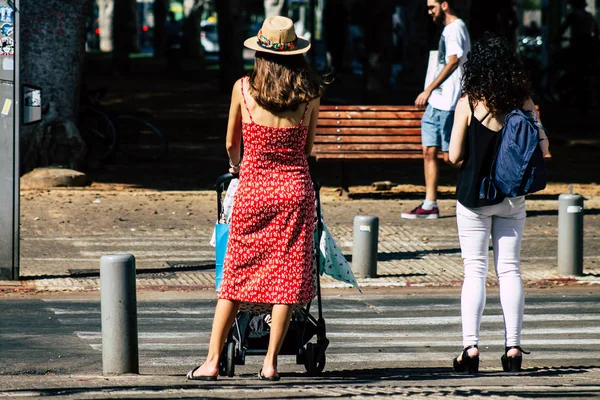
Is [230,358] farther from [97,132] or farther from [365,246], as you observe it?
[97,132]

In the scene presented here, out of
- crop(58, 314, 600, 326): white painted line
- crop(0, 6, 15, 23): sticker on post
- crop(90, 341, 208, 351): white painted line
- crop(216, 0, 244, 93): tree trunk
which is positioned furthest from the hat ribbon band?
crop(216, 0, 244, 93): tree trunk

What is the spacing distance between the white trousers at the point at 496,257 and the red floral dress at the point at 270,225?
1008 millimetres

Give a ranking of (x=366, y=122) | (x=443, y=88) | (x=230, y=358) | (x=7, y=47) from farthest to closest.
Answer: (x=366, y=122)
(x=443, y=88)
(x=7, y=47)
(x=230, y=358)

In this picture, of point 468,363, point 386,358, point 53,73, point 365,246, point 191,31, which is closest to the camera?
point 468,363

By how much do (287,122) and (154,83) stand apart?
1211 inches

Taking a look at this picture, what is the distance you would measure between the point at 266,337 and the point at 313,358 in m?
0.30

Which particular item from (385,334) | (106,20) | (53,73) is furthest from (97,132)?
(106,20)

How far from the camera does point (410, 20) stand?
40.1 meters

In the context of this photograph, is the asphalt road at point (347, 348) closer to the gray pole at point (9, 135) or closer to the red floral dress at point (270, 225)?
the red floral dress at point (270, 225)

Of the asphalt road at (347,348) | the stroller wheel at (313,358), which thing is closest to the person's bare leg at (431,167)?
the asphalt road at (347,348)

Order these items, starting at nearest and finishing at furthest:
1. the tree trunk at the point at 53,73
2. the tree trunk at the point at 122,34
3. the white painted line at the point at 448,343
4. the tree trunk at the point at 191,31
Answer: the white painted line at the point at 448,343 < the tree trunk at the point at 53,73 < the tree trunk at the point at 122,34 < the tree trunk at the point at 191,31

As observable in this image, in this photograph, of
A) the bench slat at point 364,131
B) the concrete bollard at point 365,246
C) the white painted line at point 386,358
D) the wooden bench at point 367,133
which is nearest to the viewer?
the white painted line at point 386,358

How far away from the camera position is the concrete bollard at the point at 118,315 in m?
6.55

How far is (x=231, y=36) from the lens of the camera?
1185 inches
